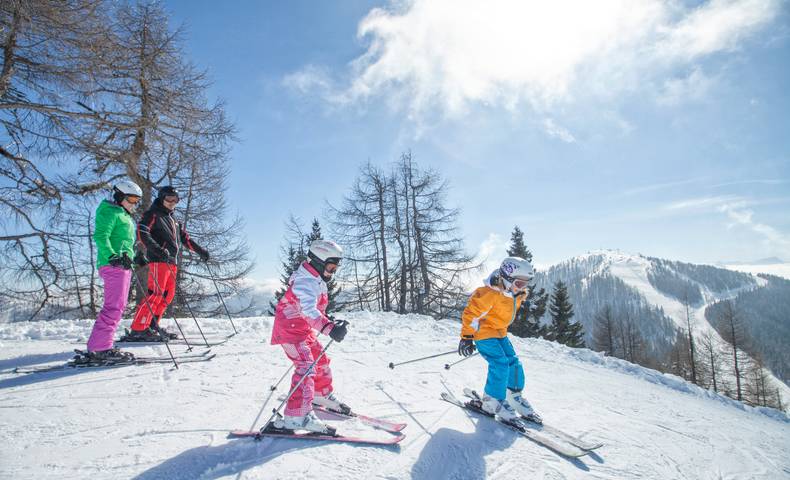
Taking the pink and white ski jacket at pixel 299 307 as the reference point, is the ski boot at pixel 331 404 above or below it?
below

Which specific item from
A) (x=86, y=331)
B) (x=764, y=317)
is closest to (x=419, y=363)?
(x=86, y=331)

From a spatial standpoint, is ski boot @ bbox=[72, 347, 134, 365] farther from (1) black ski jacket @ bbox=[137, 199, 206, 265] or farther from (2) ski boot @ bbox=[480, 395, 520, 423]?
(2) ski boot @ bbox=[480, 395, 520, 423]

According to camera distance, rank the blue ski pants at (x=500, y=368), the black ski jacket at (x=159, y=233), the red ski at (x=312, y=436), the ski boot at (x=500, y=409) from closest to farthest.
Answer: the red ski at (x=312, y=436) → the ski boot at (x=500, y=409) → the blue ski pants at (x=500, y=368) → the black ski jacket at (x=159, y=233)

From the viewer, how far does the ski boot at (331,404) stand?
12.0ft

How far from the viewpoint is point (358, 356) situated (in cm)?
655

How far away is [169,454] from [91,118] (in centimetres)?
731

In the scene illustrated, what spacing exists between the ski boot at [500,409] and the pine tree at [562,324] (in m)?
25.5

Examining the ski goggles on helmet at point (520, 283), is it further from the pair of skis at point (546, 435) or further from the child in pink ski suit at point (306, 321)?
the child in pink ski suit at point (306, 321)

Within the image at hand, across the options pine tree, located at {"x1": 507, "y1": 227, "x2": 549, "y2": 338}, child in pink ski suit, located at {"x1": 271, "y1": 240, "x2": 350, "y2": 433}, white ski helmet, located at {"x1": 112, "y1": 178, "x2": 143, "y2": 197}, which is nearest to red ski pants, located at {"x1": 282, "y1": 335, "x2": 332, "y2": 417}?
child in pink ski suit, located at {"x1": 271, "y1": 240, "x2": 350, "y2": 433}

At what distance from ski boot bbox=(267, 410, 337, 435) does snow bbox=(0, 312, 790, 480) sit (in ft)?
0.42

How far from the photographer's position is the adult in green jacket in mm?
4828

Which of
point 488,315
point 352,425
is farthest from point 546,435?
point 352,425

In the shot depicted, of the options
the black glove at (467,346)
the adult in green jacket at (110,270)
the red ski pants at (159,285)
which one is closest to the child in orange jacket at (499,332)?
the black glove at (467,346)

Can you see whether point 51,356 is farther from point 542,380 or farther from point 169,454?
point 542,380
